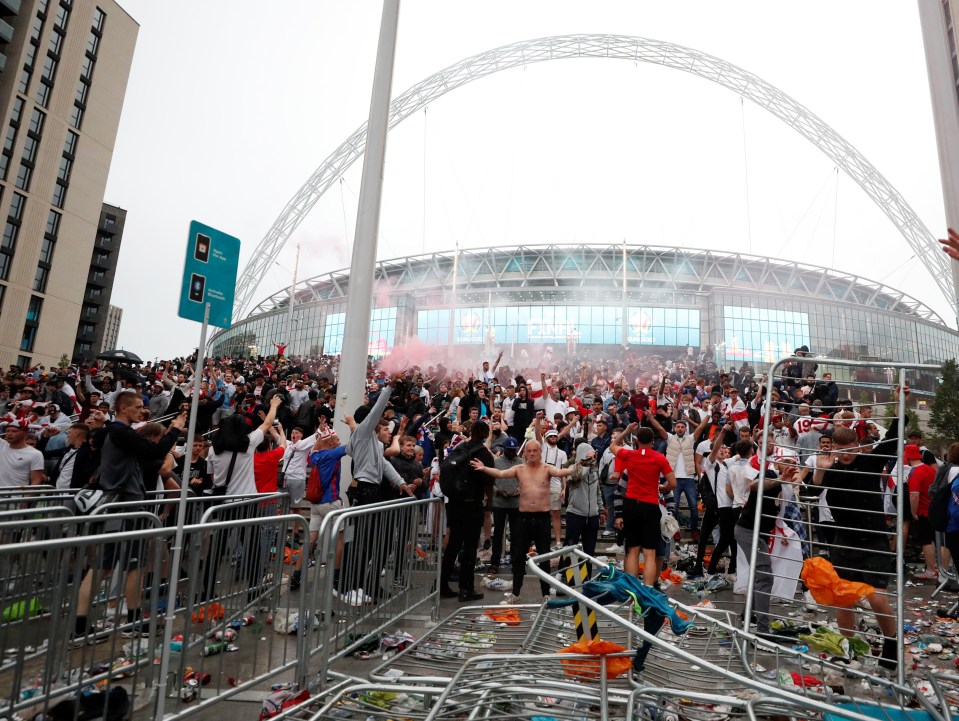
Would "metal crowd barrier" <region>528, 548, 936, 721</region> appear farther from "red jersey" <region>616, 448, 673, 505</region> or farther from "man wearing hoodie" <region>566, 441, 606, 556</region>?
"man wearing hoodie" <region>566, 441, 606, 556</region>

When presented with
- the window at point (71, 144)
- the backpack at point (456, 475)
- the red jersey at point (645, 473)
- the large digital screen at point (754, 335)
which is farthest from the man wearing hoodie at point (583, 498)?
the window at point (71, 144)

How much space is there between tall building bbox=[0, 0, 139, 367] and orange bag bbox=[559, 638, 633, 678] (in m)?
58.3

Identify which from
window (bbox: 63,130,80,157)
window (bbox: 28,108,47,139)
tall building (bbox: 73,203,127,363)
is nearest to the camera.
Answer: window (bbox: 28,108,47,139)

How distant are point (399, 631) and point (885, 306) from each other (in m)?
66.9

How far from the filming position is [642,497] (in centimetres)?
703

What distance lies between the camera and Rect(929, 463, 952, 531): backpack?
288 inches

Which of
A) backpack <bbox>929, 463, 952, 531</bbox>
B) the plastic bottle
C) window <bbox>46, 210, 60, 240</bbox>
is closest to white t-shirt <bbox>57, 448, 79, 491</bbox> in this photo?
the plastic bottle

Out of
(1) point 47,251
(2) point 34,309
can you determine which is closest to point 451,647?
(2) point 34,309

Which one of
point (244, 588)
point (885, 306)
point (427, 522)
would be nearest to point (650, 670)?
point (244, 588)

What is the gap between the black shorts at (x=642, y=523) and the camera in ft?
23.0

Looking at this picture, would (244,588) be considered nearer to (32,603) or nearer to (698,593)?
(32,603)

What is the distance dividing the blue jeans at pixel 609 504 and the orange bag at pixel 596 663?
7.25 meters

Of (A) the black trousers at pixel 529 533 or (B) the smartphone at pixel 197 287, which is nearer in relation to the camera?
(B) the smartphone at pixel 197 287

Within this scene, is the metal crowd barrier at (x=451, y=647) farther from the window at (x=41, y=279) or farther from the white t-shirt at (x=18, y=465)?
the window at (x=41, y=279)
